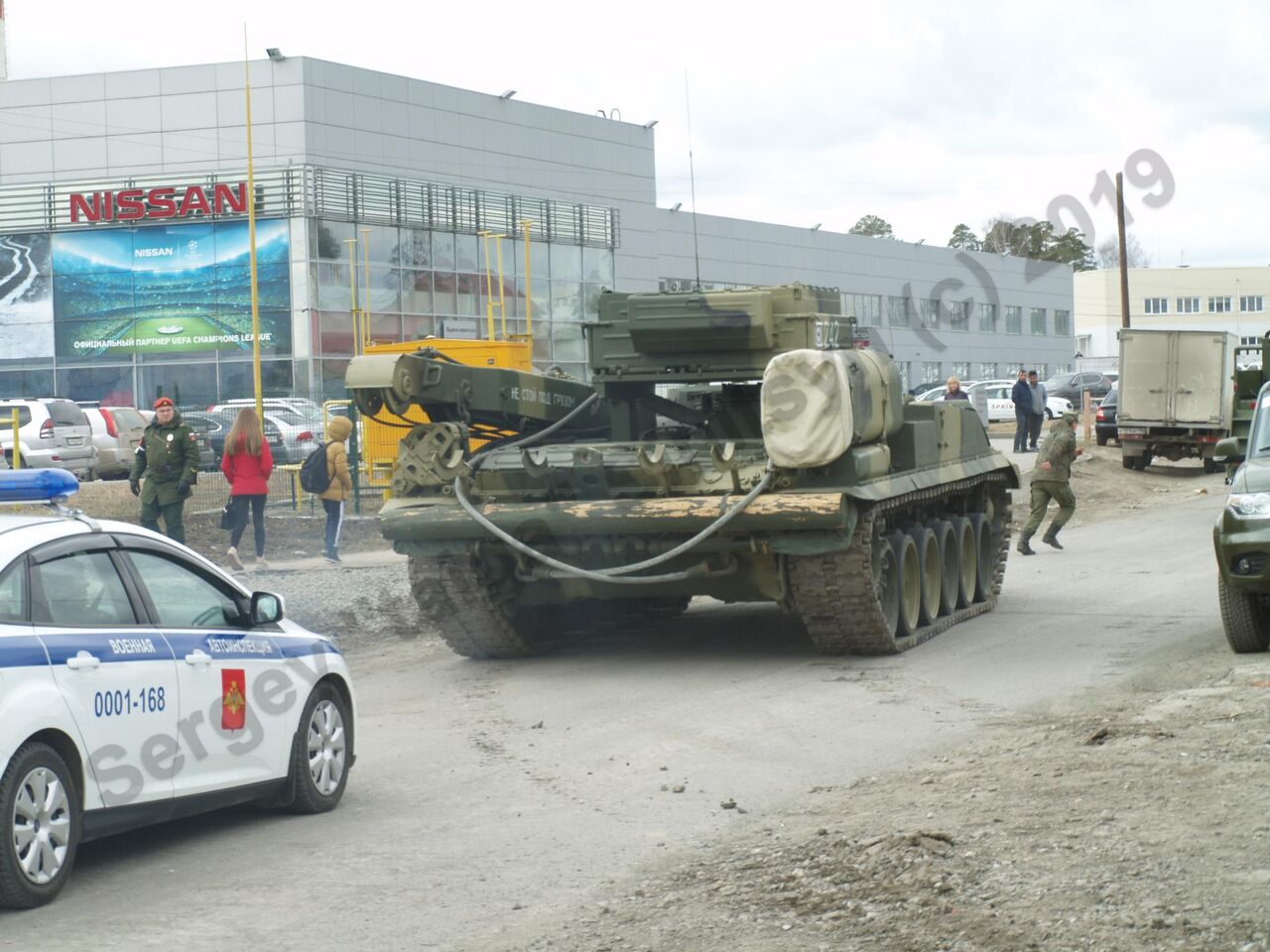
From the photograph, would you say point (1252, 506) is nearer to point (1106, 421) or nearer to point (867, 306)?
point (1106, 421)

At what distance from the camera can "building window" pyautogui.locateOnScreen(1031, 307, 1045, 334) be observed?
8625cm

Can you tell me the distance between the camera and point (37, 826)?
628 cm

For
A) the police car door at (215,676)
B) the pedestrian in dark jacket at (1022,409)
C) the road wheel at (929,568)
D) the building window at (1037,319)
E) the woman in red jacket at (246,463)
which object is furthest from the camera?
the building window at (1037,319)

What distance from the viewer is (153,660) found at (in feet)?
23.1

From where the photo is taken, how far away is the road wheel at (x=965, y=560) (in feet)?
50.7

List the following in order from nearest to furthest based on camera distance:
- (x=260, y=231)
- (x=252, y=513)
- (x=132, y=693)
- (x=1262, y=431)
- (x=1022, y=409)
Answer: (x=132, y=693) → (x=1262, y=431) → (x=252, y=513) → (x=1022, y=409) → (x=260, y=231)

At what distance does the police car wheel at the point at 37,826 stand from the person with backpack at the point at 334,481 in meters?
12.7

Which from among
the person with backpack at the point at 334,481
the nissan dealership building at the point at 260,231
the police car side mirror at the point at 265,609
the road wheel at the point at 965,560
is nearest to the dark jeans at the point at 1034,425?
the nissan dealership building at the point at 260,231

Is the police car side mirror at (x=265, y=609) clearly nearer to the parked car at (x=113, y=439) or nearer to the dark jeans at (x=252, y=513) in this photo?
the dark jeans at (x=252, y=513)

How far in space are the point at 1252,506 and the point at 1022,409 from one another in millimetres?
24246

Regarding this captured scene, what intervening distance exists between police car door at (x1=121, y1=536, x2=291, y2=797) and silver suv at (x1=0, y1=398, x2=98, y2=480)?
22554 millimetres

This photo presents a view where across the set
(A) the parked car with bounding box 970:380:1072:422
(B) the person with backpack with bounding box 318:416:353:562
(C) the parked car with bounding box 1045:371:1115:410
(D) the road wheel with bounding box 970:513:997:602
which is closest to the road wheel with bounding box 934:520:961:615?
(D) the road wheel with bounding box 970:513:997:602

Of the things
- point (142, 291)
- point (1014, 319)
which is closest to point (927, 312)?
point (1014, 319)

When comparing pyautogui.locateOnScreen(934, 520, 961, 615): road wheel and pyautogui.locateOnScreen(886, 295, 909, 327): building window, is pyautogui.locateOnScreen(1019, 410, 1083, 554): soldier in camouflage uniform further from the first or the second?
pyautogui.locateOnScreen(886, 295, 909, 327): building window
